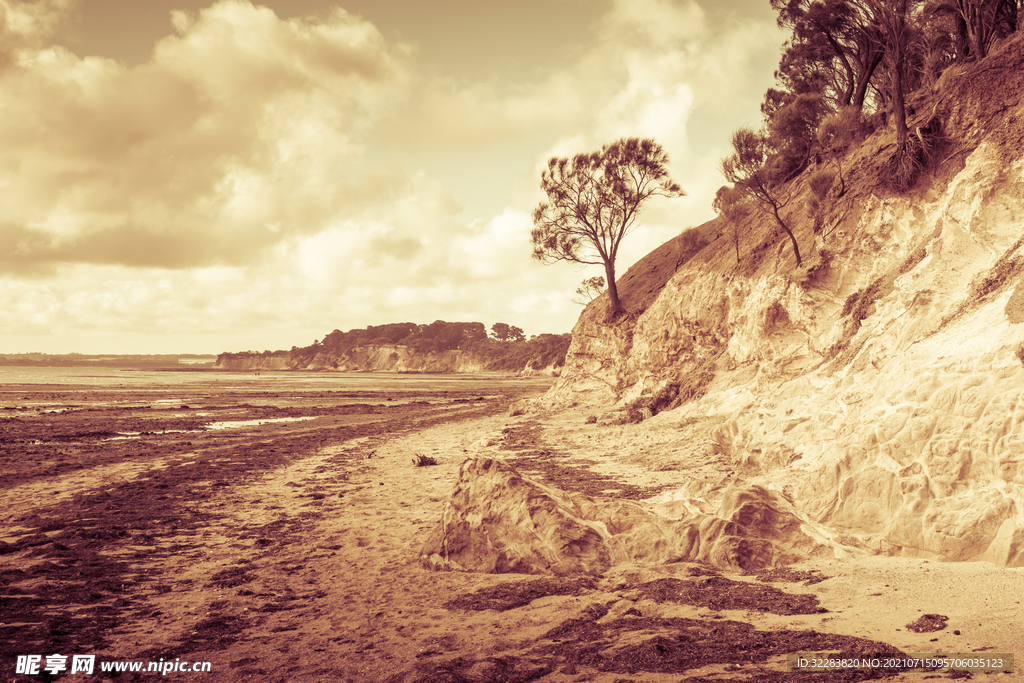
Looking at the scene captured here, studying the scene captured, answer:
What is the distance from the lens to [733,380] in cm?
1783

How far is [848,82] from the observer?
2430cm

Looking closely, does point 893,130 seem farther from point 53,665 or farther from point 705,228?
point 53,665

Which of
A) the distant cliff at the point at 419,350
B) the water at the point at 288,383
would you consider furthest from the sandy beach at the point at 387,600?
the distant cliff at the point at 419,350

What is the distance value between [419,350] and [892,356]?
14573 cm

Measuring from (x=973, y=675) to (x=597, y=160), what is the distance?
29.3 m

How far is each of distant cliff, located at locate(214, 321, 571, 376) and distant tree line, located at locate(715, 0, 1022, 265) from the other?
8898 centimetres

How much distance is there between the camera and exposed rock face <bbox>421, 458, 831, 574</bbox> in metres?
6.92

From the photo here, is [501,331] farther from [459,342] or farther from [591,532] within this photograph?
[591,532]

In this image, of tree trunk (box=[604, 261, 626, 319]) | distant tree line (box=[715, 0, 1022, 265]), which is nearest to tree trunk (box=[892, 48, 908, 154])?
distant tree line (box=[715, 0, 1022, 265])

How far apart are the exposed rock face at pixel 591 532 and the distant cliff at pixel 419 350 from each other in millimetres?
105682

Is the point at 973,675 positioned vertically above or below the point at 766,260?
below

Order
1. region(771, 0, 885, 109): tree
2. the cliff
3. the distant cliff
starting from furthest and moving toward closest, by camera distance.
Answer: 1. the cliff
2. the distant cliff
3. region(771, 0, 885, 109): tree

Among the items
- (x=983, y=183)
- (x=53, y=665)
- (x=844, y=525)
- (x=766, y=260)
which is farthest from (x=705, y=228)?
(x=53, y=665)

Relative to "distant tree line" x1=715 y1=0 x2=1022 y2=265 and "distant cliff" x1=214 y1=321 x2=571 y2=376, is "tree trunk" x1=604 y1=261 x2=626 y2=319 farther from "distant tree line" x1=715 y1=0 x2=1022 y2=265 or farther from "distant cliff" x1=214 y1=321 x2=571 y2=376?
"distant cliff" x1=214 y1=321 x2=571 y2=376
